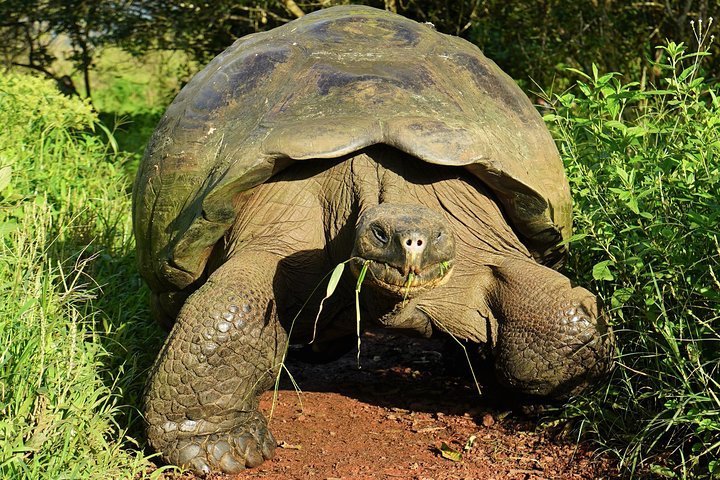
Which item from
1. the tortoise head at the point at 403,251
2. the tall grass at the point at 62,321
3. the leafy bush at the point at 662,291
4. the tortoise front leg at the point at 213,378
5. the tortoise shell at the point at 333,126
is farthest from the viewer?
the tortoise shell at the point at 333,126

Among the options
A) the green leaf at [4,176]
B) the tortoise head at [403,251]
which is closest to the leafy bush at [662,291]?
the tortoise head at [403,251]

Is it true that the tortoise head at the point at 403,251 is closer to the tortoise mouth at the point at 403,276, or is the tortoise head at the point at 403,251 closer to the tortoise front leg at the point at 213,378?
the tortoise mouth at the point at 403,276

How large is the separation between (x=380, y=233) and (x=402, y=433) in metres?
1.21

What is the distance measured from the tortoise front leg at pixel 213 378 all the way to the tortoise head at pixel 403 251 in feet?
1.77

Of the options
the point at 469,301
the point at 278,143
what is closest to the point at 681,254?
the point at 469,301

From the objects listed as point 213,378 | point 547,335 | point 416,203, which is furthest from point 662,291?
point 213,378

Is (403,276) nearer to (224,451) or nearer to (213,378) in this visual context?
(213,378)

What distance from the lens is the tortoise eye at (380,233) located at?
315cm

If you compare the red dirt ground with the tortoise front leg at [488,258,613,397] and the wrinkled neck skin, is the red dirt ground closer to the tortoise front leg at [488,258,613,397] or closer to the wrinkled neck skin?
the tortoise front leg at [488,258,613,397]

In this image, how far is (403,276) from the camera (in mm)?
3148

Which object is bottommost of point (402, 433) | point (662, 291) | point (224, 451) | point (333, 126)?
point (402, 433)

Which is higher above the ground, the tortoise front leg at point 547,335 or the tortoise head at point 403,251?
the tortoise head at point 403,251

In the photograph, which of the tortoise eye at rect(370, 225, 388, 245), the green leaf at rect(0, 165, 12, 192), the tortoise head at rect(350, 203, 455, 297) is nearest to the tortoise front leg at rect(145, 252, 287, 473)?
the tortoise head at rect(350, 203, 455, 297)

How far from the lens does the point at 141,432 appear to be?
12.4 ft
